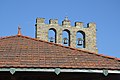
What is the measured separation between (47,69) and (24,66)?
76cm

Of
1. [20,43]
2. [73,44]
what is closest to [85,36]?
[73,44]

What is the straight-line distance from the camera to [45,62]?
1625 cm

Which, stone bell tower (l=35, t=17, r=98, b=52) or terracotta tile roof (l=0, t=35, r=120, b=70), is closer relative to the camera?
terracotta tile roof (l=0, t=35, r=120, b=70)

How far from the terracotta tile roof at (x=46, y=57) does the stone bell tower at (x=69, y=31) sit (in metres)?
25.2

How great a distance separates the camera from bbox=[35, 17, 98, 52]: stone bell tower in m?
44.3

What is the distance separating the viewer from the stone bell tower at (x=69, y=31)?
44.3 meters

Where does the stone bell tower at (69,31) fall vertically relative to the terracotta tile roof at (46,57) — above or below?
above

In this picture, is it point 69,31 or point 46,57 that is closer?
point 46,57

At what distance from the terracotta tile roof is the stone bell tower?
2522 cm

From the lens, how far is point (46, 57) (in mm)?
16750

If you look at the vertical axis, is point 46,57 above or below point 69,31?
below

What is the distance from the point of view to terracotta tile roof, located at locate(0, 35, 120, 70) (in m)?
16.1

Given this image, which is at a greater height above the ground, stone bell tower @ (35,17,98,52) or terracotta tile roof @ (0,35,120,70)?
stone bell tower @ (35,17,98,52)

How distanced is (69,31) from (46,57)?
2869cm
